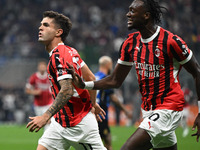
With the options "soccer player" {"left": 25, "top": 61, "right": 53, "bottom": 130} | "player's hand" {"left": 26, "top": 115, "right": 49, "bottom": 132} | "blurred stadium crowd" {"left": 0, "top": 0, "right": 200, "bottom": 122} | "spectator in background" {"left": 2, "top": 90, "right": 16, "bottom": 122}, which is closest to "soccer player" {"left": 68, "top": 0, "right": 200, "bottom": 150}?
"player's hand" {"left": 26, "top": 115, "right": 49, "bottom": 132}

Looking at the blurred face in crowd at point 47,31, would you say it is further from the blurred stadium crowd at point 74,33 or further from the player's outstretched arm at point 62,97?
the blurred stadium crowd at point 74,33

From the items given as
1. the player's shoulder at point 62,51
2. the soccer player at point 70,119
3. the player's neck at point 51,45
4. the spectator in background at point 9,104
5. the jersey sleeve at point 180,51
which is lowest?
the spectator in background at point 9,104

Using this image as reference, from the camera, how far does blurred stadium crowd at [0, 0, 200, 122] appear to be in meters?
21.4

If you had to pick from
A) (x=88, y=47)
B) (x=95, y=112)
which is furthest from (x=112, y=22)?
(x=95, y=112)

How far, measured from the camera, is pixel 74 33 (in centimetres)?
2588

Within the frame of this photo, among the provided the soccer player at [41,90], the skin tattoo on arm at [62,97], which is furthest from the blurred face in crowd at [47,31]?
the soccer player at [41,90]

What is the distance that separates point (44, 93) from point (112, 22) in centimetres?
1351

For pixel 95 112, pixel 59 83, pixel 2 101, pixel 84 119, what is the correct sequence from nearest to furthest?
pixel 59 83 < pixel 84 119 < pixel 95 112 < pixel 2 101

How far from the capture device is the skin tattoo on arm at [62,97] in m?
4.38

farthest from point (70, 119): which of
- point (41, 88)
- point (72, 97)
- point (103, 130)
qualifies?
point (41, 88)

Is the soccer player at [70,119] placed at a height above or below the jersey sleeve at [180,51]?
below

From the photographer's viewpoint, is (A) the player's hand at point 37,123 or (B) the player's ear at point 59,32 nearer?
(A) the player's hand at point 37,123

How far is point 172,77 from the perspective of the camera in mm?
4742

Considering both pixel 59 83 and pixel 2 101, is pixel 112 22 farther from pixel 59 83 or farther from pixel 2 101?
pixel 59 83
